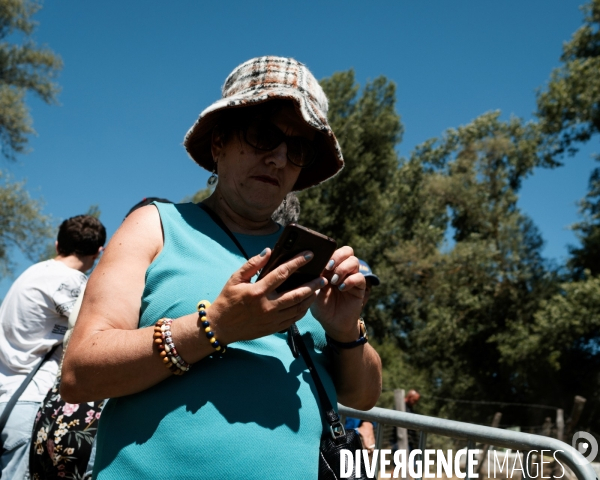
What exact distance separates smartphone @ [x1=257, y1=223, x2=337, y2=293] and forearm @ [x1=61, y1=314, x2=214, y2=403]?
0.62ft

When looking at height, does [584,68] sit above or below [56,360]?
above

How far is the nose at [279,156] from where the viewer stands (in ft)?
5.19

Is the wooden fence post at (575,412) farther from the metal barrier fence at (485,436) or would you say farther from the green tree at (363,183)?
the green tree at (363,183)

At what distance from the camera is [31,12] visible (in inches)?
672

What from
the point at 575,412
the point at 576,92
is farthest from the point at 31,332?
the point at 576,92

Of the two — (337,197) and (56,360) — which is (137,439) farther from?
(337,197)

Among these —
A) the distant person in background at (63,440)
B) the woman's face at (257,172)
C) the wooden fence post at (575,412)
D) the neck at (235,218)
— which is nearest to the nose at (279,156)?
the woman's face at (257,172)

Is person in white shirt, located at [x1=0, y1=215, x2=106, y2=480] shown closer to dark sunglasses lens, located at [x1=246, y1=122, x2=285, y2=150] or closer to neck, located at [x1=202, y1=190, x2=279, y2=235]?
neck, located at [x1=202, y1=190, x2=279, y2=235]

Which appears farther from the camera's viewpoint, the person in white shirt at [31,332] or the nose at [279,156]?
the person in white shirt at [31,332]

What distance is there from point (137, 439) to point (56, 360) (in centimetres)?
172

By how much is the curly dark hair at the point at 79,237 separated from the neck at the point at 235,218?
1597mm

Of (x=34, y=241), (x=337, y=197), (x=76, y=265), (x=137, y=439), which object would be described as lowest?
(x=137, y=439)

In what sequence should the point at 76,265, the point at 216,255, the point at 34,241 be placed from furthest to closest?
the point at 34,241 → the point at 76,265 → the point at 216,255

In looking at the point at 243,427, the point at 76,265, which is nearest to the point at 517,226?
the point at 76,265
